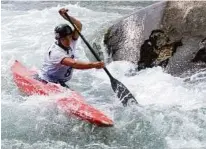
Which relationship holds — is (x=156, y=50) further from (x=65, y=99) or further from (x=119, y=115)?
(x=65, y=99)

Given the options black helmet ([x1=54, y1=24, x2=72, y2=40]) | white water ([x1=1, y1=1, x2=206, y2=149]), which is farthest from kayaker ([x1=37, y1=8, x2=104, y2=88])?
white water ([x1=1, y1=1, x2=206, y2=149])

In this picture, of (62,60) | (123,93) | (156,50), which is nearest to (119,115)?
(123,93)

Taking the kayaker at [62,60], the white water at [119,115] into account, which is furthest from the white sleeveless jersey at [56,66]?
the white water at [119,115]

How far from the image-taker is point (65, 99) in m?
6.49

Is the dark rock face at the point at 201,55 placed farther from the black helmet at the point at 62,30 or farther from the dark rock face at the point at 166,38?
the black helmet at the point at 62,30

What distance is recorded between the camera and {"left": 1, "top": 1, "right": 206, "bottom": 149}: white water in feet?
19.2

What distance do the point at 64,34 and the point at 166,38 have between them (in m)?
2.51

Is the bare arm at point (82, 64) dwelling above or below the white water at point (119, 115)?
above

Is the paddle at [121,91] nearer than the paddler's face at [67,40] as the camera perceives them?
No

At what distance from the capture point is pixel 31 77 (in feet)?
24.2

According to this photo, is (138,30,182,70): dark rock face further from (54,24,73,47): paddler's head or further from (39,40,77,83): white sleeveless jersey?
(54,24,73,47): paddler's head

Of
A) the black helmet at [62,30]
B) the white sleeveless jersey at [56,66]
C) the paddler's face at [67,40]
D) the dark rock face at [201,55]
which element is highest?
the black helmet at [62,30]

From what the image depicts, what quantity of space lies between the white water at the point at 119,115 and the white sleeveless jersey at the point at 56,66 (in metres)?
0.40

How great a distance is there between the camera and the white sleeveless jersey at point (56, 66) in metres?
6.61
